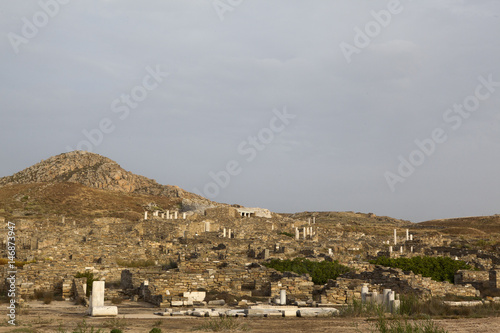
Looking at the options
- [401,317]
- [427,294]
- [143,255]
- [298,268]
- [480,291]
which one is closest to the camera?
[401,317]

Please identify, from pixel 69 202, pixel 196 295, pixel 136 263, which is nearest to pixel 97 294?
pixel 196 295

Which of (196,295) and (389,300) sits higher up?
(389,300)

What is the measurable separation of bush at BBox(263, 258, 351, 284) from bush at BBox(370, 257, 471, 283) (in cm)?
374

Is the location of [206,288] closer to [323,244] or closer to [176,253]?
[176,253]

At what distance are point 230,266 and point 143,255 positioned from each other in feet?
26.3

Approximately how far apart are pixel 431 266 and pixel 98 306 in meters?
17.7

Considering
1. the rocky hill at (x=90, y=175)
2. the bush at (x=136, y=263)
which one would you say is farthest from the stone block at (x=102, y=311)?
the rocky hill at (x=90, y=175)

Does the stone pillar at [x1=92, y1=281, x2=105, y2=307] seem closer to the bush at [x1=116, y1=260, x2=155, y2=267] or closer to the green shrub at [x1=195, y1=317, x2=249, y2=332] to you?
the green shrub at [x1=195, y1=317, x2=249, y2=332]

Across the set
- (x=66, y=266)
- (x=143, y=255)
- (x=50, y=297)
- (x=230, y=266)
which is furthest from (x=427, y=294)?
(x=143, y=255)

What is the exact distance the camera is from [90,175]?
→ 117 m

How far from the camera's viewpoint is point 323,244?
42125 mm

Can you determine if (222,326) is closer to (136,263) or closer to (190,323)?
(190,323)

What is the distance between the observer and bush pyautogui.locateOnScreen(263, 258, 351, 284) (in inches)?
968

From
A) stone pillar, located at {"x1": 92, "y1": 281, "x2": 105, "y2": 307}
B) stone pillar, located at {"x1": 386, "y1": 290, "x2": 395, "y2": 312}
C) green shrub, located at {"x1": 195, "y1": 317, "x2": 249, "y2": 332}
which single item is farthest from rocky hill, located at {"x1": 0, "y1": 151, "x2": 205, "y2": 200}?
green shrub, located at {"x1": 195, "y1": 317, "x2": 249, "y2": 332}
